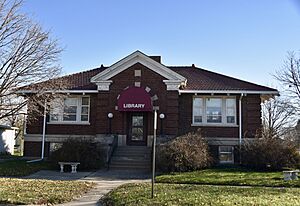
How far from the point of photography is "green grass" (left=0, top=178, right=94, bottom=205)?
1129cm

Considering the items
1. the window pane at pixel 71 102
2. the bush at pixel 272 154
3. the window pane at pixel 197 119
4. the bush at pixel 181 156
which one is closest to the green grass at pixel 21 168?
the window pane at pixel 71 102

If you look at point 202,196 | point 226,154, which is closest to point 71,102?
point 226,154

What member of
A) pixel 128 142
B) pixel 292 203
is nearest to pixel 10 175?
pixel 128 142

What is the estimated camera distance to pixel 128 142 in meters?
24.8

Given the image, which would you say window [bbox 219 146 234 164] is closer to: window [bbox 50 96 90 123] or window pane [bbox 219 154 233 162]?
window pane [bbox 219 154 233 162]

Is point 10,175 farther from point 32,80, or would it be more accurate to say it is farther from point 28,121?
point 28,121

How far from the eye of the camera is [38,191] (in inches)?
505

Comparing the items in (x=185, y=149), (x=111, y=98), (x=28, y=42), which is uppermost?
(x=28, y=42)

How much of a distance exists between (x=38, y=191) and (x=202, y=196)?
18.5 feet

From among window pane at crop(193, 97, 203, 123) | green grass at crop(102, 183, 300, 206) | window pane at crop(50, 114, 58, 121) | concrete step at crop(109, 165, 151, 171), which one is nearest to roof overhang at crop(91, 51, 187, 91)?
window pane at crop(193, 97, 203, 123)

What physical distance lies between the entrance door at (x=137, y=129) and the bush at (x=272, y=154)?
7.03m

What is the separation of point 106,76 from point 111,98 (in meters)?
1.52

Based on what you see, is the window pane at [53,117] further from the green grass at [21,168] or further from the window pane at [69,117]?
the green grass at [21,168]

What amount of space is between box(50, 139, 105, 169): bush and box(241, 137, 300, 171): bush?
874 cm
